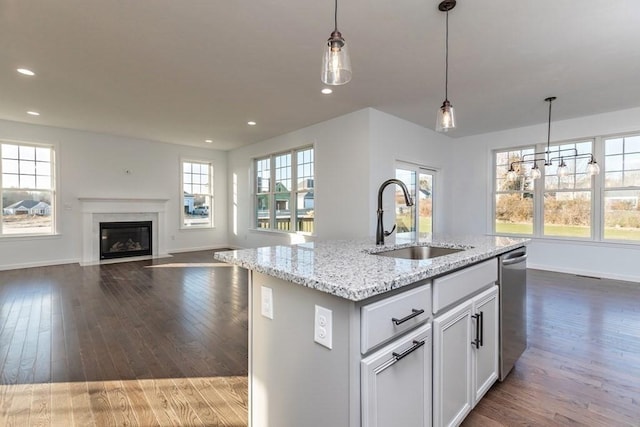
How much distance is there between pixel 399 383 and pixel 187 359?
1872 mm

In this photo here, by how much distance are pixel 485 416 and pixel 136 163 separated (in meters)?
7.65

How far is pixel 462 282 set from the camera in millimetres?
1604

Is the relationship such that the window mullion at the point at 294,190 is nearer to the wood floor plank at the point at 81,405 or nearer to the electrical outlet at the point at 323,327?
the wood floor plank at the point at 81,405

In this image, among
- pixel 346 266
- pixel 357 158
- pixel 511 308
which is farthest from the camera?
pixel 357 158

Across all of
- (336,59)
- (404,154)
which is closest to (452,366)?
(336,59)

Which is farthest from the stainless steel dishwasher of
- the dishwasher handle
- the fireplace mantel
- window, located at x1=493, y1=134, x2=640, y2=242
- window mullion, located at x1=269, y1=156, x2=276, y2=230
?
the fireplace mantel

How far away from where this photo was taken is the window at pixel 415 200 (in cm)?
550

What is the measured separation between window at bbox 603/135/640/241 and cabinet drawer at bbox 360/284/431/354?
222 inches

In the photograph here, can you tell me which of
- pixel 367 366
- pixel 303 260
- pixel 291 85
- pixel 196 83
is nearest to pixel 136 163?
pixel 196 83

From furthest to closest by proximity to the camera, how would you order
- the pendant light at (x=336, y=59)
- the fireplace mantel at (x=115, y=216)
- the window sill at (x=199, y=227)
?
the window sill at (x=199, y=227) → the fireplace mantel at (x=115, y=216) → the pendant light at (x=336, y=59)

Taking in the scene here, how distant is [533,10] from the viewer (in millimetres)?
2400

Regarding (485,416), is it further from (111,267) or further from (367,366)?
(111,267)

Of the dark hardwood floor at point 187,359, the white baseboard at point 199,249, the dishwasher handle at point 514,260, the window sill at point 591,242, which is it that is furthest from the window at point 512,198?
the white baseboard at point 199,249

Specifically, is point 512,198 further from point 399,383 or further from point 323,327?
point 323,327
